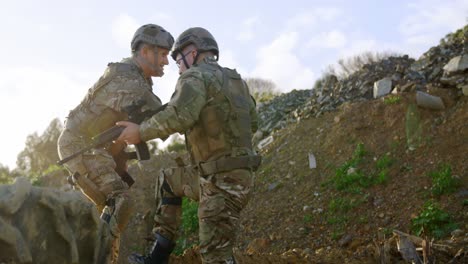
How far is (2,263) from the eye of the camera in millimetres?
2076

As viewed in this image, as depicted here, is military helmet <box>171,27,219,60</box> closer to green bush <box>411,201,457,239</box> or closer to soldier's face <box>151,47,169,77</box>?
soldier's face <box>151,47,169,77</box>

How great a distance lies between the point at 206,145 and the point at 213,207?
A: 567mm

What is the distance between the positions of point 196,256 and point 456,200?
14.7 feet

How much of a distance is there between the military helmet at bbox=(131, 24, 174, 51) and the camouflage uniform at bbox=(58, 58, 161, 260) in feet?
0.81

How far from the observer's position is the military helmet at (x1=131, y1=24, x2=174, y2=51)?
620 centimetres

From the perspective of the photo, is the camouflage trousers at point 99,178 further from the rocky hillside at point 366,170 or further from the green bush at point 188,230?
Answer: the green bush at point 188,230

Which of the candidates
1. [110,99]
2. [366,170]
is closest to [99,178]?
[110,99]

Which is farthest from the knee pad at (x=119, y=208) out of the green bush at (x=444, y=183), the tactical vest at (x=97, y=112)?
the green bush at (x=444, y=183)

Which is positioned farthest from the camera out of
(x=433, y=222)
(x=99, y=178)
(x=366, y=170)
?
(x=366, y=170)

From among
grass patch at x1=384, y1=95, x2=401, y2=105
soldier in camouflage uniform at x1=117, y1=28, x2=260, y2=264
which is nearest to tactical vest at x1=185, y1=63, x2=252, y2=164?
soldier in camouflage uniform at x1=117, y1=28, x2=260, y2=264

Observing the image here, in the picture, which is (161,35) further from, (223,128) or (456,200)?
(456,200)

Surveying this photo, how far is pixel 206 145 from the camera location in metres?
5.12

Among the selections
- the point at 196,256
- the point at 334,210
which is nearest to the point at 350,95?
the point at 334,210

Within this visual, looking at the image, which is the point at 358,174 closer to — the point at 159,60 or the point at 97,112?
the point at 159,60
